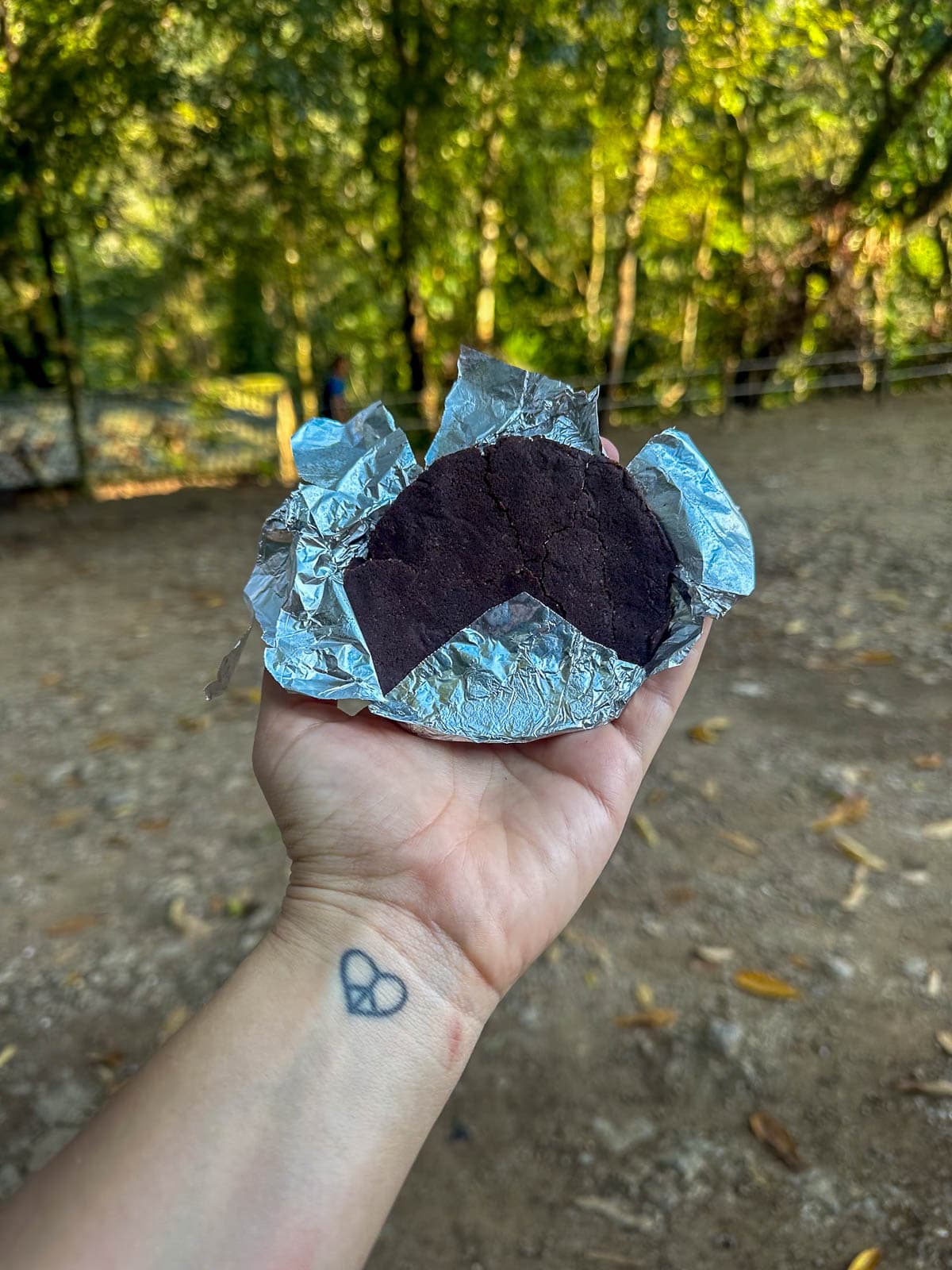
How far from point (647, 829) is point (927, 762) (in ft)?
4.12

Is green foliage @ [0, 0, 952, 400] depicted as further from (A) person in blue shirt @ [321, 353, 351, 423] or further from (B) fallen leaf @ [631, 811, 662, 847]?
(B) fallen leaf @ [631, 811, 662, 847]

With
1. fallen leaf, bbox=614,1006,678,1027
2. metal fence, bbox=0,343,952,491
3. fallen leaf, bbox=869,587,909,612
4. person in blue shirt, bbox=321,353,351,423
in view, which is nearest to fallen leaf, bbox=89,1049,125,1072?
fallen leaf, bbox=614,1006,678,1027

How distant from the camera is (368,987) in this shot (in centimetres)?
150

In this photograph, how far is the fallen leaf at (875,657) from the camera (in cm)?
486

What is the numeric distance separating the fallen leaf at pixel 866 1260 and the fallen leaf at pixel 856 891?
1163 millimetres

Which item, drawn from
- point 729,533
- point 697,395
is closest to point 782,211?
point 697,395

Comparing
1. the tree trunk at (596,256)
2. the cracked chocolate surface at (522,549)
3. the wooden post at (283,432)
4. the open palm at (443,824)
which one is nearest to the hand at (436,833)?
the open palm at (443,824)

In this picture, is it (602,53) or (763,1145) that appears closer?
(763,1145)

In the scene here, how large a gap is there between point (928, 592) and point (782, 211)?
→ 344 inches

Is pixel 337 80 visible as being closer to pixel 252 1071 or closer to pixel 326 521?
pixel 326 521

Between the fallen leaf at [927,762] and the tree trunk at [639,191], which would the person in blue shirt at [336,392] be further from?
the fallen leaf at [927,762]

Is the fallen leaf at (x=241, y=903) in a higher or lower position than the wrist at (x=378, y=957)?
lower

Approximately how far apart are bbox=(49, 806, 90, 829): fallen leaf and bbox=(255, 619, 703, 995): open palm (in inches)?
96.0

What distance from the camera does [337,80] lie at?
7.96m
